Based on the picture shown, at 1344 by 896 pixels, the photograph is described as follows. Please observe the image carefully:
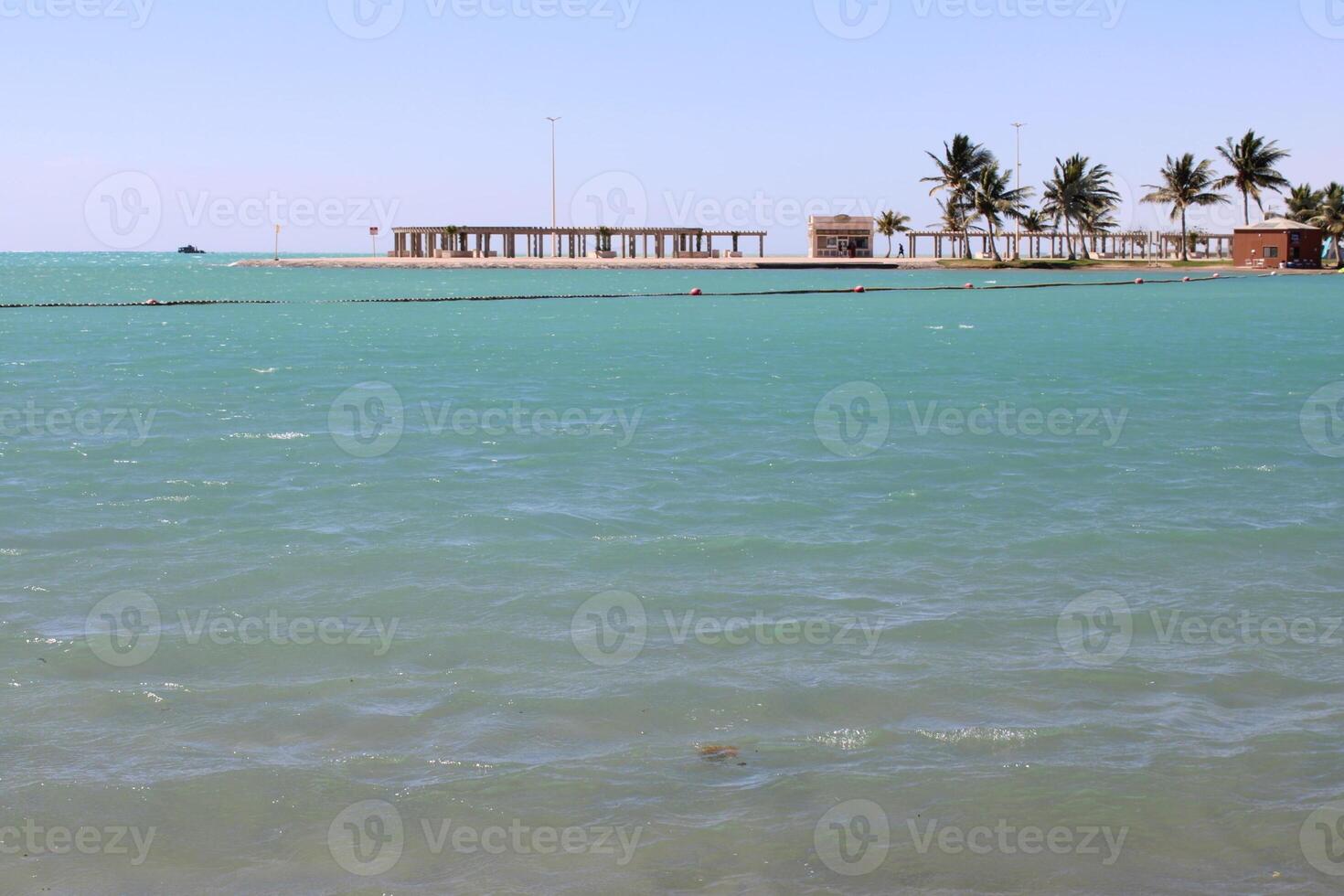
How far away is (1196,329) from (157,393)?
1348 inches

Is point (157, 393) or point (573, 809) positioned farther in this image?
point (157, 393)

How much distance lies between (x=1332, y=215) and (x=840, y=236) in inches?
1647

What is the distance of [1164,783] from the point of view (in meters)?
7.03

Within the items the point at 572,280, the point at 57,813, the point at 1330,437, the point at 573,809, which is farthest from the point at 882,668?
the point at 572,280

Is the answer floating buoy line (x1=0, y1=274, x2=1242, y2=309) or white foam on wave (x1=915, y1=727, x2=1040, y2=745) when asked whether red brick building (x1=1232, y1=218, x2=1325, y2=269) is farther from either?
white foam on wave (x1=915, y1=727, x2=1040, y2=745)

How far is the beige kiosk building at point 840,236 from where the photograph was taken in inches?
4941

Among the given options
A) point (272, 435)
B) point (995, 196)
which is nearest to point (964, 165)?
point (995, 196)

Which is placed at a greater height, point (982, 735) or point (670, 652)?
point (670, 652)

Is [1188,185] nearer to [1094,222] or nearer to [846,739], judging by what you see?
[1094,222]

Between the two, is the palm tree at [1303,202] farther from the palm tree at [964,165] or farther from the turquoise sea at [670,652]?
the turquoise sea at [670,652]

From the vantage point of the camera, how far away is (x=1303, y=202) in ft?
348

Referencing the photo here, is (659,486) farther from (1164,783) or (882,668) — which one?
(1164,783)

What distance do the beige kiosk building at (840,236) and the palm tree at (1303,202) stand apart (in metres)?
35.3

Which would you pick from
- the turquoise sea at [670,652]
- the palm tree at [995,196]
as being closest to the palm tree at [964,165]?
the palm tree at [995,196]
